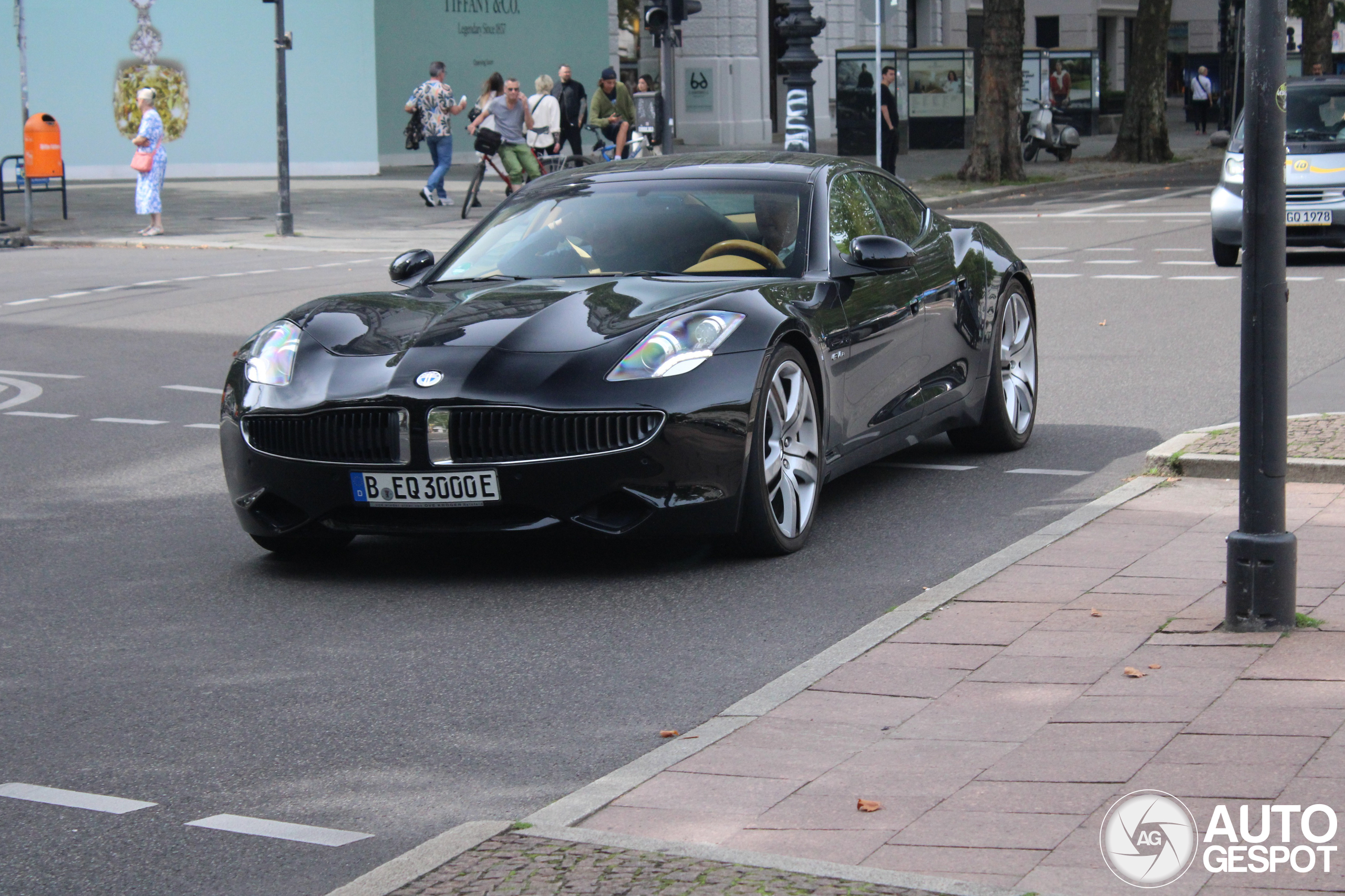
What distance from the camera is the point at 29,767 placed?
4.51 metres

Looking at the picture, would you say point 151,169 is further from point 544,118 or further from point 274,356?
point 274,356

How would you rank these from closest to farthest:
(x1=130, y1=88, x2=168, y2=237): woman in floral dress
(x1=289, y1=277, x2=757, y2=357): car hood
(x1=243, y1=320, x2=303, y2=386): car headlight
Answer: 1. (x1=289, y1=277, x2=757, y2=357): car hood
2. (x1=243, y1=320, x2=303, y2=386): car headlight
3. (x1=130, y1=88, x2=168, y2=237): woman in floral dress

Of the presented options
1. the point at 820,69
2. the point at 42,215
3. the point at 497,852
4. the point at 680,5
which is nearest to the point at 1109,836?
the point at 497,852

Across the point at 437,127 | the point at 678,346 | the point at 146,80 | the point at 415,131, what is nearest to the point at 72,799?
the point at 678,346

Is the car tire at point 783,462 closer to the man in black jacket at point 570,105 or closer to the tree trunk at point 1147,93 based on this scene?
the man in black jacket at point 570,105

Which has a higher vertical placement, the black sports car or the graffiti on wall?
the graffiti on wall

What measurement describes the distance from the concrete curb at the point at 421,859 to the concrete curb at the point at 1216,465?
14.9 feet

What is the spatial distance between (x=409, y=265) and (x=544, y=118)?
20.0m

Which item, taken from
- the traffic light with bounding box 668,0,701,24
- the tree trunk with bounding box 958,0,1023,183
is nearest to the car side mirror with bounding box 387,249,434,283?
the traffic light with bounding box 668,0,701,24

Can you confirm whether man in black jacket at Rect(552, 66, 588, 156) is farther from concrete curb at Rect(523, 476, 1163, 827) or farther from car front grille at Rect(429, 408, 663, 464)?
car front grille at Rect(429, 408, 663, 464)

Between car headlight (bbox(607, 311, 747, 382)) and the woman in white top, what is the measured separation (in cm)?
2116

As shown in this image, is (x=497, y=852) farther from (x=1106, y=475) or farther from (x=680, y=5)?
(x=680, y=5)

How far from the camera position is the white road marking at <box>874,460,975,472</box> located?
8531mm

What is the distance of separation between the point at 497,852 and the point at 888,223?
493 cm
